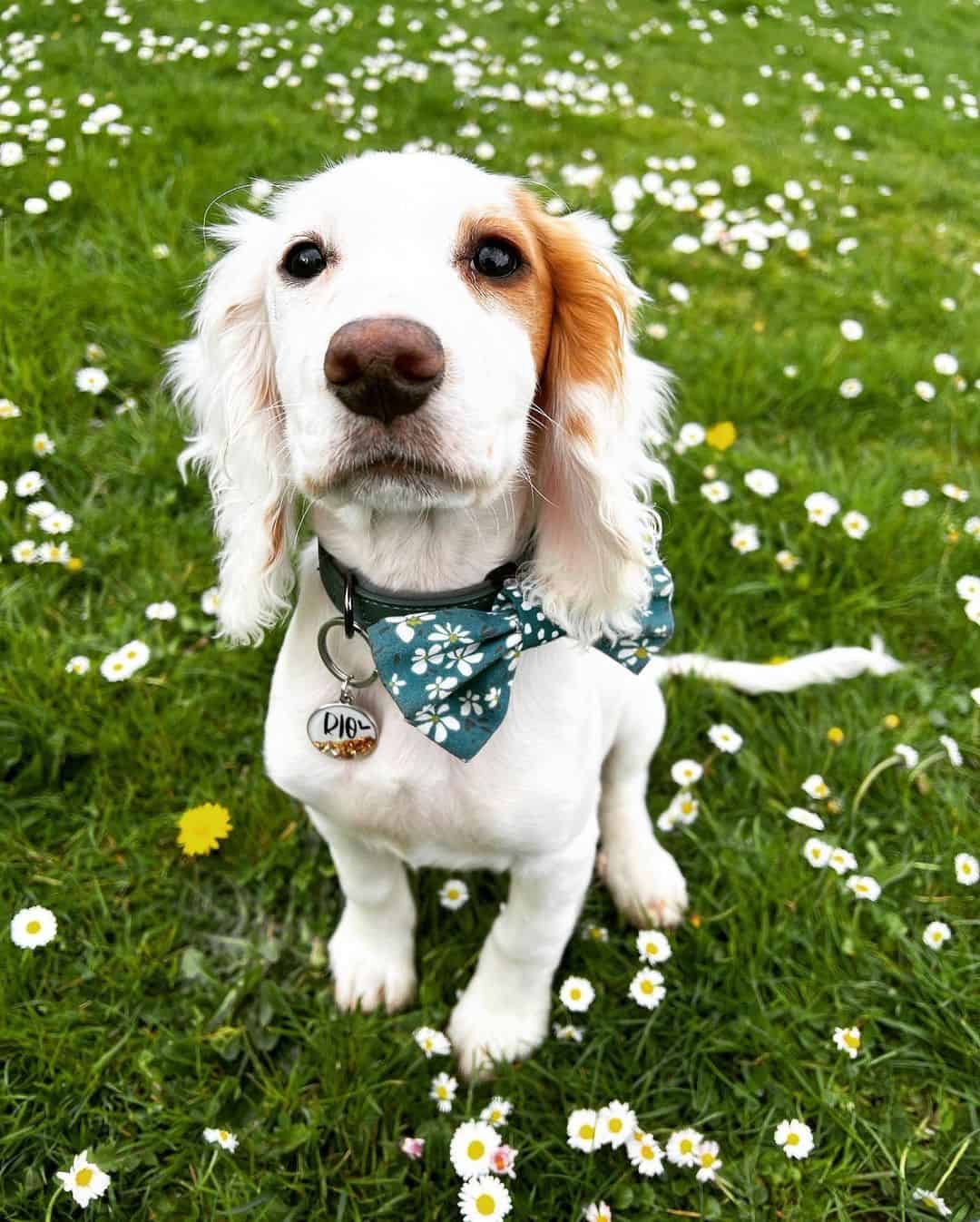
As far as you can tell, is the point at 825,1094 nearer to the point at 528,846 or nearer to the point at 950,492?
the point at 528,846

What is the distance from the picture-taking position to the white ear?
5.49 ft

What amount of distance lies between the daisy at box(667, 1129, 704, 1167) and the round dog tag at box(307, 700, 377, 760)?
1.11 metres

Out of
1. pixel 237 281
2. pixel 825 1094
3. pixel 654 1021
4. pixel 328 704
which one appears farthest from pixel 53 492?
pixel 825 1094

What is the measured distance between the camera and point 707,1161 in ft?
6.12

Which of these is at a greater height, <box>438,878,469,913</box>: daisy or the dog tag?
the dog tag

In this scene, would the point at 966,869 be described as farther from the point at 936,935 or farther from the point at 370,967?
the point at 370,967

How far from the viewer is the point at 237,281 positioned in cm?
170

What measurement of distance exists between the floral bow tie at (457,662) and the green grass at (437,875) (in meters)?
0.96

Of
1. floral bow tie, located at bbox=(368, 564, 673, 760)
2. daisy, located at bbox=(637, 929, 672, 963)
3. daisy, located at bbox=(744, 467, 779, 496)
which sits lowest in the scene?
daisy, located at bbox=(637, 929, 672, 963)

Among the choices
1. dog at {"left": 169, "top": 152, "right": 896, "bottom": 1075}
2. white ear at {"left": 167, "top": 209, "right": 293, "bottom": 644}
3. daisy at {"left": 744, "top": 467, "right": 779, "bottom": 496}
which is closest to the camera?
dog at {"left": 169, "top": 152, "right": 896, "bottom": 1075}

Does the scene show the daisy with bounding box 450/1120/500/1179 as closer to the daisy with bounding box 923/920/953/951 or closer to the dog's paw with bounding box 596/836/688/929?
the dog's paw with bounding box 596/836/688/929

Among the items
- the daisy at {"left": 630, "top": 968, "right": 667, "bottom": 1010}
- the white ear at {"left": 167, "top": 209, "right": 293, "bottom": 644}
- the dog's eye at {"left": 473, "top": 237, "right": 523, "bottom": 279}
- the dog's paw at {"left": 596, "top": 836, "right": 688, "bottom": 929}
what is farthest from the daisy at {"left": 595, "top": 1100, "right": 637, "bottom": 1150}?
the dog's eye at {"left": 473, "top": 237, "right": 523, "bottom": 279}

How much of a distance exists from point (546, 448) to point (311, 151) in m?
4.12

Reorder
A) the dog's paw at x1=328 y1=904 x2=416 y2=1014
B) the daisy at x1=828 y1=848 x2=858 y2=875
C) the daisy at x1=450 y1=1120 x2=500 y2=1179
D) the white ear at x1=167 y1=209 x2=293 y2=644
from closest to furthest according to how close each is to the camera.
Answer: the white ear at x1=167 y1=209 x2=293 y2=644 < the daisy at x1=450 y1=1120 x2=500 y2=1179 < the dog's paw at x1=328 y1=904 x2=416 y2=1014 < the daisy at x1=828 y1=848 x2=858 y2=875
